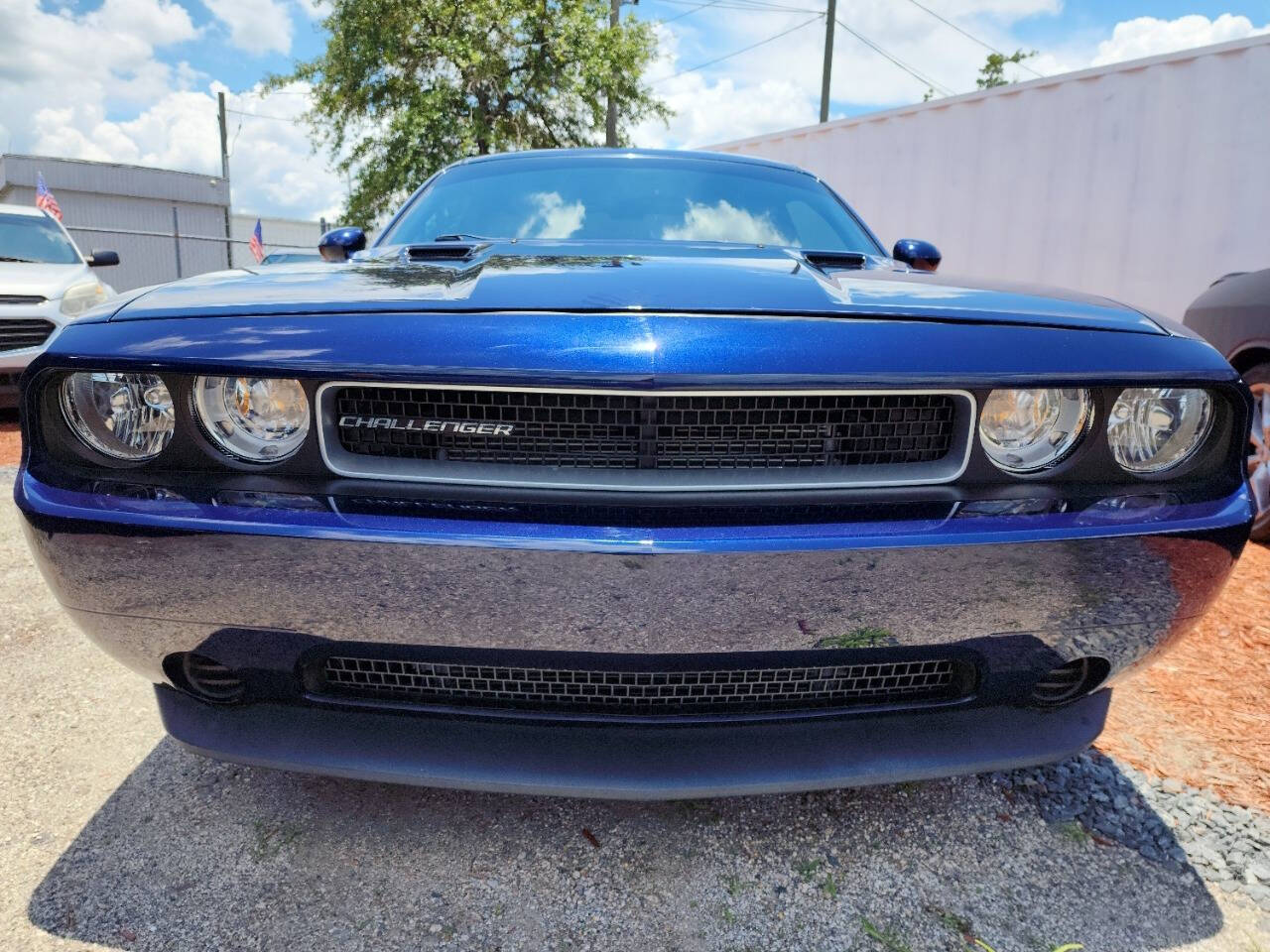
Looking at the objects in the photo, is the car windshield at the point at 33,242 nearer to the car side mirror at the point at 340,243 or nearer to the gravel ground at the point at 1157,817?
the car side mirror at the point at 340,243

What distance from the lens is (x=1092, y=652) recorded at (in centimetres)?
139

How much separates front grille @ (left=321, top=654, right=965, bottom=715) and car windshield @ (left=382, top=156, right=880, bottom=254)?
132cm

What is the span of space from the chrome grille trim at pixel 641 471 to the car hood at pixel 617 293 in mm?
145

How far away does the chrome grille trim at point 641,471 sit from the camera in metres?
1.24

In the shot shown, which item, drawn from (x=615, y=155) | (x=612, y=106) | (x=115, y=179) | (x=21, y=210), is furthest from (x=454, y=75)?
(x=115, y=179)

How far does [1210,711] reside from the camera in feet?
7.34

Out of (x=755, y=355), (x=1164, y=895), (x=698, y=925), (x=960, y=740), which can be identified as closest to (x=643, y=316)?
(x=755, y=355)

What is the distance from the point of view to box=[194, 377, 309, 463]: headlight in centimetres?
128

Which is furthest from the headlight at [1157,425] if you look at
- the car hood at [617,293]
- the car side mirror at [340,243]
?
the car side mirror at [340,243]

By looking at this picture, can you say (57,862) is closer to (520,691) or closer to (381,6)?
(520,691)

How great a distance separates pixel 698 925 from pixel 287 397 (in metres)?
1.10

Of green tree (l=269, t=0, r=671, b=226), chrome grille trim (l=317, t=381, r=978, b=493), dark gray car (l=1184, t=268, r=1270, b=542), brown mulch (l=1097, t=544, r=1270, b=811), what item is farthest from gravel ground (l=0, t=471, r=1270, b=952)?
green tree (l=269, t=0, r=671, b=226)

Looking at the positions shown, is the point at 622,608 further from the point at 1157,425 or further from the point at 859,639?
the point at 1157,425

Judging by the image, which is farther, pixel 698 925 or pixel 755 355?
pixel 698 925
